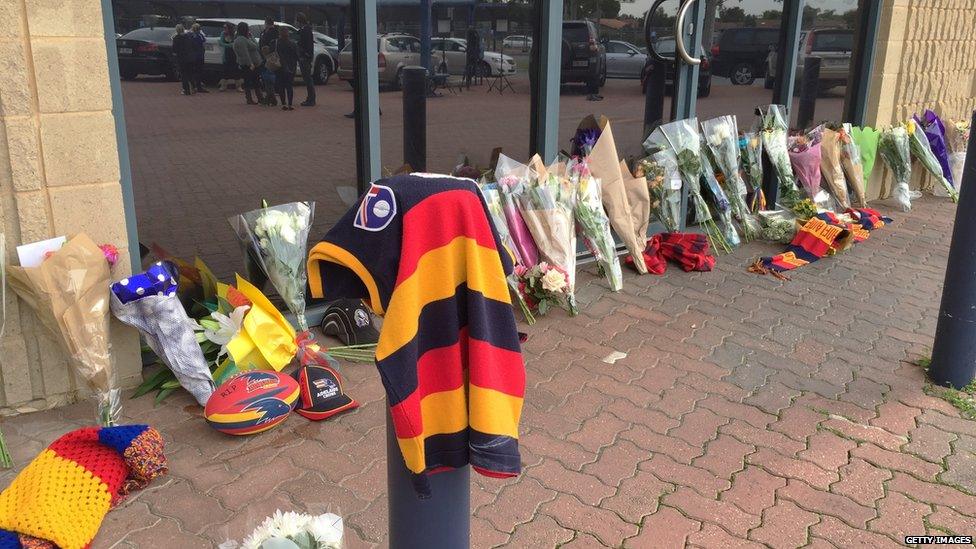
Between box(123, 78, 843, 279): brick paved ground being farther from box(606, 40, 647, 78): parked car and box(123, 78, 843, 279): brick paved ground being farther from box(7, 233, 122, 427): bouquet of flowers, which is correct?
box(7, 233, 122, 427): bouquet of flowers

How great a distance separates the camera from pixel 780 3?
6824 mm

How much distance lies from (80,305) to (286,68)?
188 centimetres

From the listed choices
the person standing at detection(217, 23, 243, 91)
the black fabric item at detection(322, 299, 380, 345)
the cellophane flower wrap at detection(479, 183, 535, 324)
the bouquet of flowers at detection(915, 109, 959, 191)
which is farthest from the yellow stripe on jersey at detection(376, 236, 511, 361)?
the bouquet of flowers at detection(915, 109, 959, 191)

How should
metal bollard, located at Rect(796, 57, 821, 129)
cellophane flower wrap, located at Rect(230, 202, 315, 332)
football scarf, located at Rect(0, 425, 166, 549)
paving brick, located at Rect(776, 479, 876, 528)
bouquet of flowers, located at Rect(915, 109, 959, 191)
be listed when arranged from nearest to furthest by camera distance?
football scarf, located at Rect(0, 425, 166, 549) → paving brick, located at Rect(776, 479, 876, 528) → cellophane flower wrap, located at Rect(230, 202, 315, 332) → metal bollard, located at Rect(796, 57, 821, 129) → bouquet of flowers, located at Rect(915, 109, 959, 191)

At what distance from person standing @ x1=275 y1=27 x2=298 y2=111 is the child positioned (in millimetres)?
38

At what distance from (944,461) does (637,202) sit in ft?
8.97

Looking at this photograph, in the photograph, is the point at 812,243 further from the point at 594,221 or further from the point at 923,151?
the point at 923,151

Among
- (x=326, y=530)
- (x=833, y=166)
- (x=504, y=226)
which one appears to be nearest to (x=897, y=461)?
(x=504, y=226)

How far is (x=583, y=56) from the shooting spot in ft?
18.6

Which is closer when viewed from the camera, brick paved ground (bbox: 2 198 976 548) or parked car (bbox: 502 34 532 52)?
brick paved ground (bbox: 2 198 976 548)

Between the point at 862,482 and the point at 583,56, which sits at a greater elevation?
the point at 583,56

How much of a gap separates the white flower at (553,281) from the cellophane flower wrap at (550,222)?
106 millimetres

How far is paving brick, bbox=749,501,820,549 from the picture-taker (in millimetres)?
2836

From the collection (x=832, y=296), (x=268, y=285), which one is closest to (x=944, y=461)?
(x=832, y=296)
